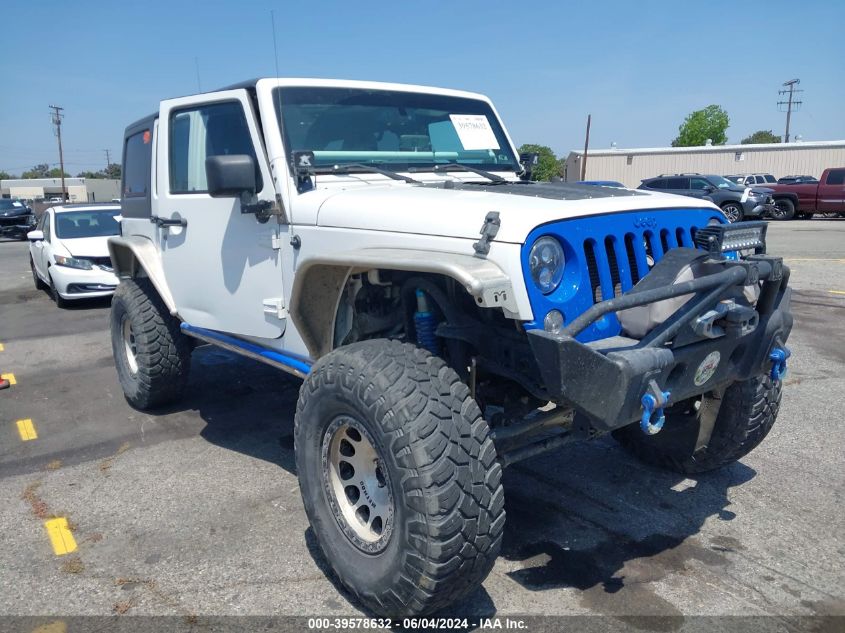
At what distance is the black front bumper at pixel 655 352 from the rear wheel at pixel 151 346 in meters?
3.37

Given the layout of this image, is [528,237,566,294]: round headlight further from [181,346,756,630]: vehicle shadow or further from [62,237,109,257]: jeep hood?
[62,237,109,257]: jeep hood

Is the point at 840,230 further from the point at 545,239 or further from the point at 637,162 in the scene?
the point at 637,162

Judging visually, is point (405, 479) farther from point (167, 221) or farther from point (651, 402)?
point (167, 221)

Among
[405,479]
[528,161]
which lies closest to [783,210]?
[528,161]

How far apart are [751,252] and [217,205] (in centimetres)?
276

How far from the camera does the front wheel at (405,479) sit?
2.39m

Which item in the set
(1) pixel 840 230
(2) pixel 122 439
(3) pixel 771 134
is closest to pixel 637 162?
(1) pixel 840 230

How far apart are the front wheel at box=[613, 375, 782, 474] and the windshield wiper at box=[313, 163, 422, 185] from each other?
1.84 m

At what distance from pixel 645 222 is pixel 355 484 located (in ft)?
5.40

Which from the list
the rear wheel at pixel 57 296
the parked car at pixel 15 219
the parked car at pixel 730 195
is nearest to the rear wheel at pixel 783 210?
the parked car at pixel 730 195

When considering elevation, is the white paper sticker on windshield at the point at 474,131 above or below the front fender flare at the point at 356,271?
above

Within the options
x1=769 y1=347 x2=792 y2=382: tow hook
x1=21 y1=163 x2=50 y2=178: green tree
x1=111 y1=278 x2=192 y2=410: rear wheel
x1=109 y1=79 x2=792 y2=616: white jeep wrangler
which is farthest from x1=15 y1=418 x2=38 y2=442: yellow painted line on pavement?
x1=21 y1=163 x2=50 y2=178: green tree

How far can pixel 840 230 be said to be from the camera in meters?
19.7

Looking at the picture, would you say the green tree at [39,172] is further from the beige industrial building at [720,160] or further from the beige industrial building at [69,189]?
the beige industrial building at [720,160]
